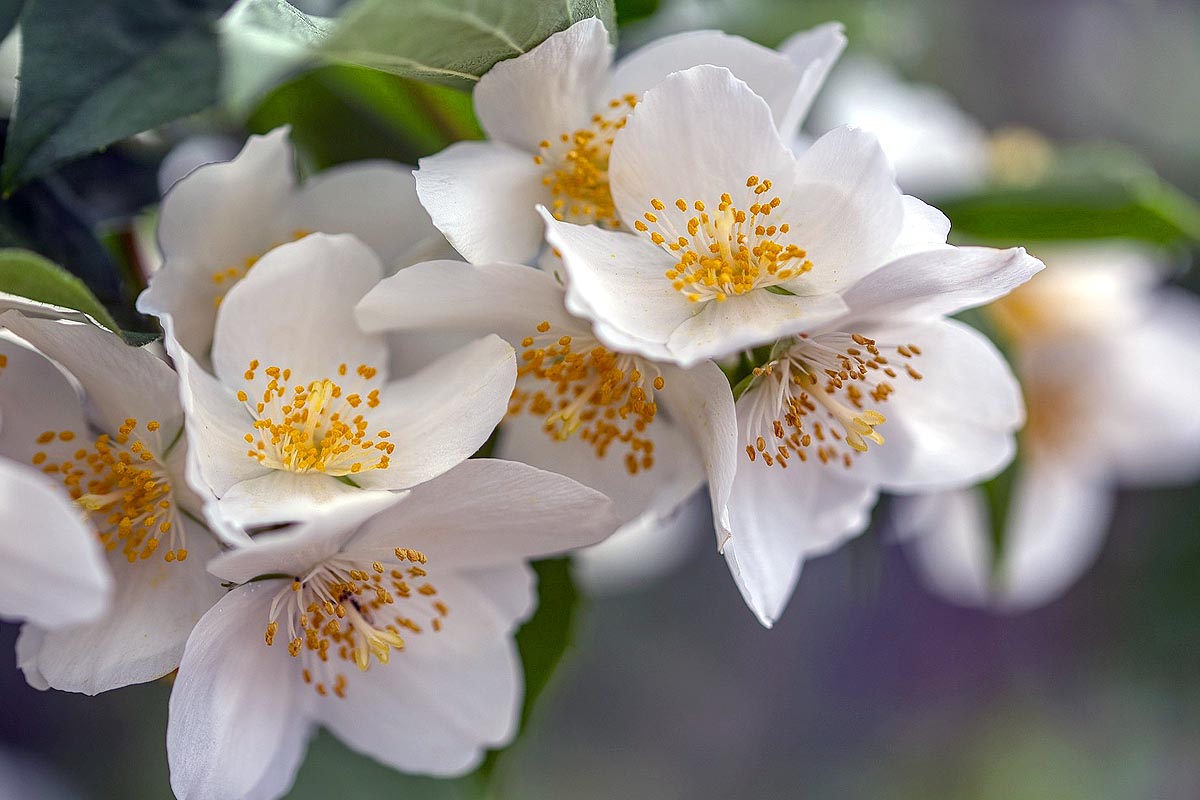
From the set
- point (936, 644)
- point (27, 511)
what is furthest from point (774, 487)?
point (936, 644)

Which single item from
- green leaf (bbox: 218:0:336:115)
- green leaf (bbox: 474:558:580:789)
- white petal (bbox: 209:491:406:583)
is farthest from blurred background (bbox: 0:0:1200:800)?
green leaf (bbox: 218:0:336:115)

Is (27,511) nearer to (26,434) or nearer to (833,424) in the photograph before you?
(26,434)

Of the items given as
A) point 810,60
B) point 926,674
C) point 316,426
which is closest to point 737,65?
point 810,60

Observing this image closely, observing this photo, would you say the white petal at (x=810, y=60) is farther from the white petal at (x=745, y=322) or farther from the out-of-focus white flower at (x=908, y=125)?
the out-of-focus white flower at (x=908, y=125)

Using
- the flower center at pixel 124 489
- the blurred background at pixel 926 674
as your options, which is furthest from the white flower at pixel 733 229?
the blurred background at pixel 926 674

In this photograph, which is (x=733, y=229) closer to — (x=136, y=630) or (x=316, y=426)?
(x=316, y=426)
